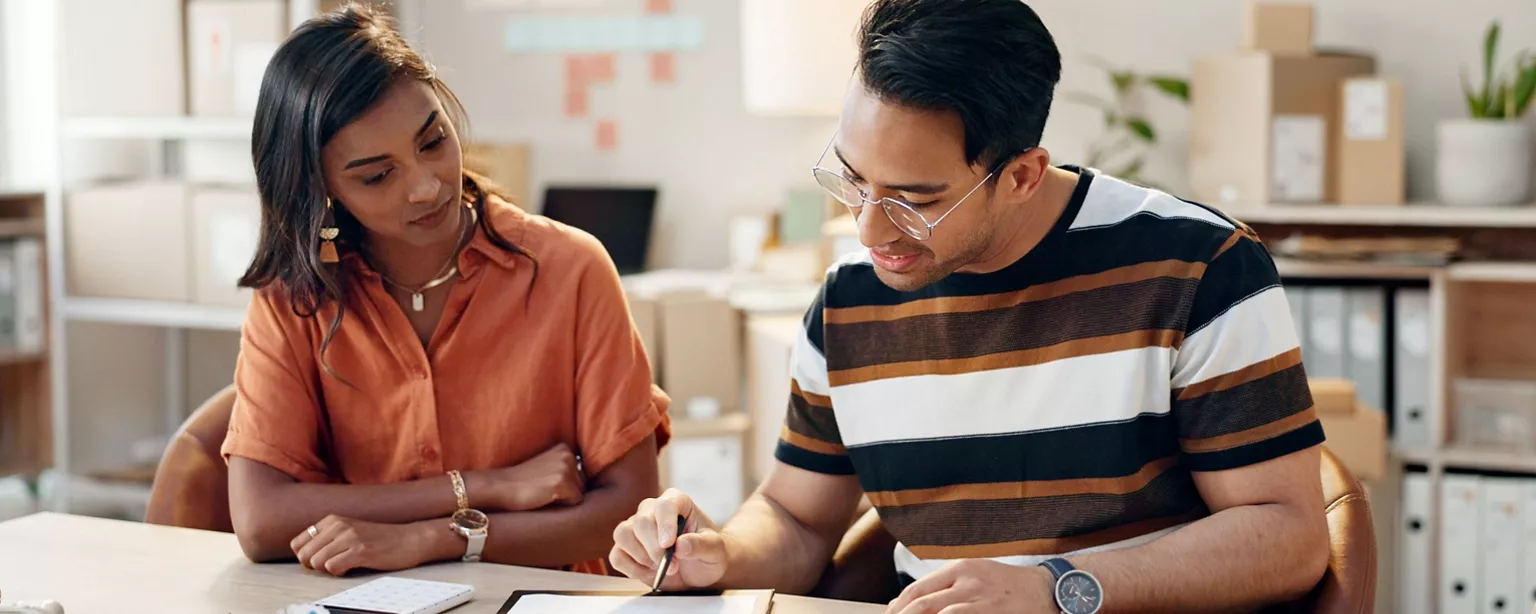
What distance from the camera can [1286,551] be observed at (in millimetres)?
1303

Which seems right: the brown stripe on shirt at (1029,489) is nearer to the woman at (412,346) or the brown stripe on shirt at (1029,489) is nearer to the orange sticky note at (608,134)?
the woman at (412,346)

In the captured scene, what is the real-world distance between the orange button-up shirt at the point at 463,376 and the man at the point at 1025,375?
0.99 ft

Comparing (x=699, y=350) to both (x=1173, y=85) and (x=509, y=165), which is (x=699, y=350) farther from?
(x=1173, y=85)


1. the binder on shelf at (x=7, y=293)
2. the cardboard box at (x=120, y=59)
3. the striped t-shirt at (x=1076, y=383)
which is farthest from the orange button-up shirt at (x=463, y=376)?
the binder on shelf at (x=7, y=293)

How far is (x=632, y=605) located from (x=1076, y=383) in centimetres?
48

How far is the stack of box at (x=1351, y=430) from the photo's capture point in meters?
2.99

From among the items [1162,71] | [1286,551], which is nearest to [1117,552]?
[1286,551]

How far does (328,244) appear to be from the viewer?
5.60 ft

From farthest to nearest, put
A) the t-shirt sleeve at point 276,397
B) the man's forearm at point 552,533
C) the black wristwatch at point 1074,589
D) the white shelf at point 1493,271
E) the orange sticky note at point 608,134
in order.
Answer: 1. the orange sticky note at point 608,134
2. the white shelf at point 1493,271
3. the t-shirt sleeve at point 276,397
4. the man's forearm at point 552,533
5. the black wristwatch at point 1074,589

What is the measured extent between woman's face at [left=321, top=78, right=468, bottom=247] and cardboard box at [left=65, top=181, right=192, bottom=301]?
237 centimetres

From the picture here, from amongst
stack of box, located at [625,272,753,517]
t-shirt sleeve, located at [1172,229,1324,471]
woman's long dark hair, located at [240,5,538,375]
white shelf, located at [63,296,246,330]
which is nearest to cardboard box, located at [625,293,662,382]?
stack of box, located at [625,272,753,517]

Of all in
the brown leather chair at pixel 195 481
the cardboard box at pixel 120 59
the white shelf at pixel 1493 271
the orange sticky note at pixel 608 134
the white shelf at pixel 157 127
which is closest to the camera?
the brown leather chair at pixel 195 481

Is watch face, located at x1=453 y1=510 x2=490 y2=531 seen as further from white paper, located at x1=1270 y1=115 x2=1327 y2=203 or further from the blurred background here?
white paper, located at x1=1270 y1=115 x2=1327 y2=203

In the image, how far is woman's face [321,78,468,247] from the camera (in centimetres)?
162
